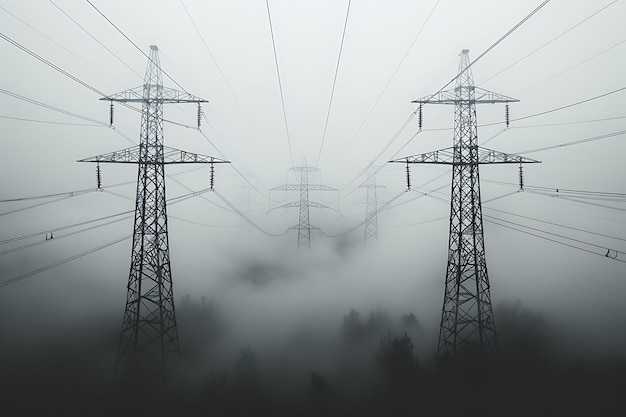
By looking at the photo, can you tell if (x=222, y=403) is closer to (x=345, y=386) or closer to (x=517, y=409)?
(x=345, y=386)

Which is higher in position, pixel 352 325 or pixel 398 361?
pixel 398 361

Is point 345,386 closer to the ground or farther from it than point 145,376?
closer to the ground

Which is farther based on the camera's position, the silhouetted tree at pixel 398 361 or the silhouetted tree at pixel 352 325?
the silhouetted tree at pixel 352 325

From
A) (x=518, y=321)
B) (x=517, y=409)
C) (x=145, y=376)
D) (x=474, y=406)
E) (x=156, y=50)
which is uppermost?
(x=156, y=50)

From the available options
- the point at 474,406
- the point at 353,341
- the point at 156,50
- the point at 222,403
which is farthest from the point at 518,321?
the point at 156,50

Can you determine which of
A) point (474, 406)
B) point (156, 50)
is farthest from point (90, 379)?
point (474, 406)

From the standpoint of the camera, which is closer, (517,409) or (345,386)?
(517,409)

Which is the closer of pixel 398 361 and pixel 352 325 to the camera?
pixel 398 361

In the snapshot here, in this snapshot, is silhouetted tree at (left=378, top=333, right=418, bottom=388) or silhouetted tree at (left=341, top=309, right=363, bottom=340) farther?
silhouetted tree at (left=341, top=309, right=363, bottom=340)

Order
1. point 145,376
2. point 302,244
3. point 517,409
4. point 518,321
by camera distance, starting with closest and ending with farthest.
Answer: point 145,376
point 517,409
point 518,321
point 302,244

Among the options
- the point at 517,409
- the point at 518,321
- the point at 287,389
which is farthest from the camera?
the point at 518,321
